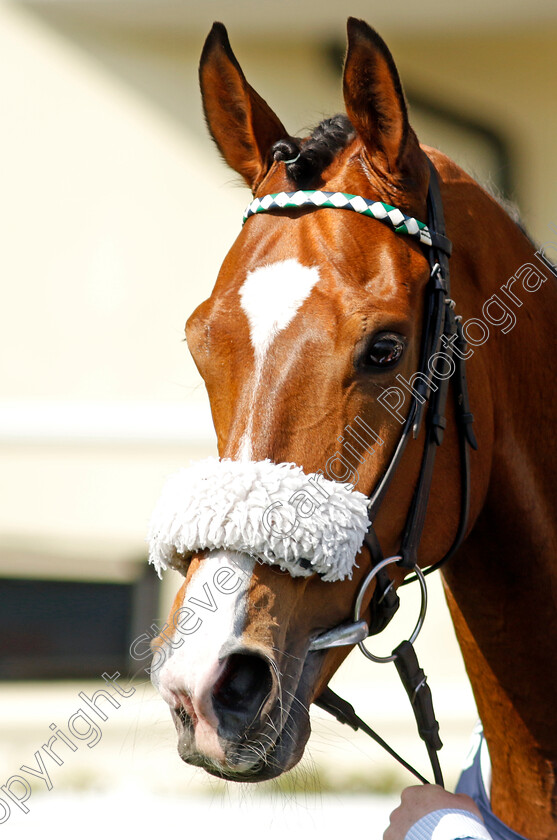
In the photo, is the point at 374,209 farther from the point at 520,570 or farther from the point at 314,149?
the point at 520,570

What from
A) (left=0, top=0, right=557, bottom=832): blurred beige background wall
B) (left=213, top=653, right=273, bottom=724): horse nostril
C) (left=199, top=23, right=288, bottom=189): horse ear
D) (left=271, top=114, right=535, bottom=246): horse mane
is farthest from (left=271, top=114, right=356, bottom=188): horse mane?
(left=0, top=0, right=557, bottom=832): blurred beige background wall

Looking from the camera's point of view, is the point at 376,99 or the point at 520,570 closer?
the point at 376,99

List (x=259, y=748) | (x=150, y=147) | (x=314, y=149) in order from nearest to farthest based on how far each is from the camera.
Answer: (x=259, y=748) → (x=314, y=149) → (x=150, y=147)

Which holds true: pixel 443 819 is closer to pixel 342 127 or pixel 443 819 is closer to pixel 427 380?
pixel 427 380

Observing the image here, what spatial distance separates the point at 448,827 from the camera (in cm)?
133

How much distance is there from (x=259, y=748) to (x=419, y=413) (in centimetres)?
63

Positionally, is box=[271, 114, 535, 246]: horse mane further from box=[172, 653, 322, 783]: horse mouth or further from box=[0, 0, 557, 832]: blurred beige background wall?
box=[0, 0, 557, 832]: blurred beige background wall

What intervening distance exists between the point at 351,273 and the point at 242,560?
55 centimetres

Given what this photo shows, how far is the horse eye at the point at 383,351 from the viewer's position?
1.30 meters

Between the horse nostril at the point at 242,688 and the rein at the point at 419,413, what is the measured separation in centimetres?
21

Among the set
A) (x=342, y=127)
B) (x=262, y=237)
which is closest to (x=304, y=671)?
(x=262, y=237)

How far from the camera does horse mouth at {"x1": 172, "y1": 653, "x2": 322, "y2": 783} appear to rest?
1122 millimetres

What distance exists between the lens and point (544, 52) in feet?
13.2

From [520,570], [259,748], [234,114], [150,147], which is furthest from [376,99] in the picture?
[150,147]
